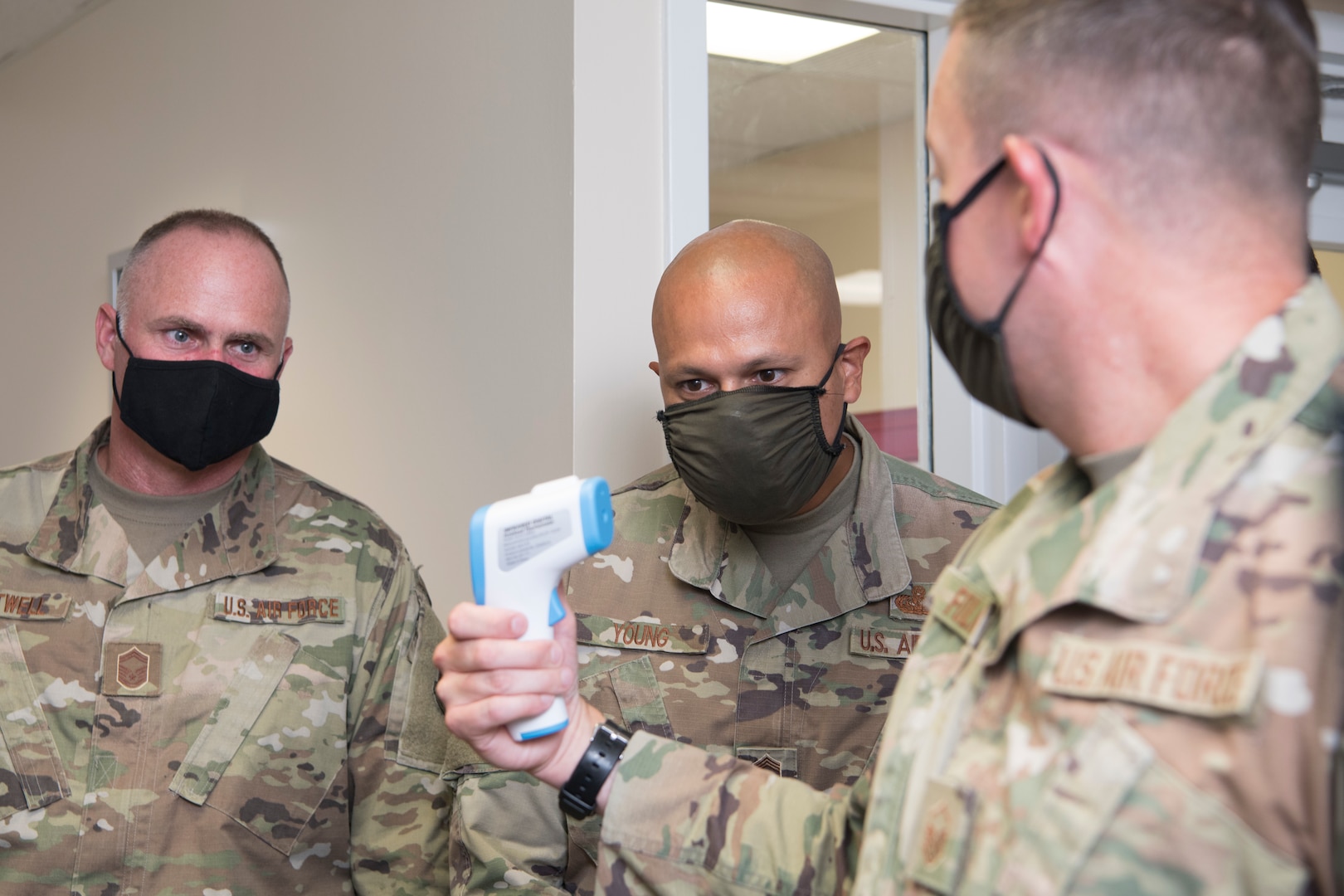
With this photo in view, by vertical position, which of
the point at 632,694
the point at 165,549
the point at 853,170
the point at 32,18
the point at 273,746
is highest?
the point at 32,18

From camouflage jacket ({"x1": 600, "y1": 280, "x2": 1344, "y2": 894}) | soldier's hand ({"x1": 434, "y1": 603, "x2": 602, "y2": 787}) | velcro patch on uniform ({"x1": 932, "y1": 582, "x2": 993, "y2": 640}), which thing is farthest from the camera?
soldier's hand ({"x1": 434, "y1": 603, "x2": 602, "y2": 787})

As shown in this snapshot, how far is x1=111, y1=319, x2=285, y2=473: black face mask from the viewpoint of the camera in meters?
1.86

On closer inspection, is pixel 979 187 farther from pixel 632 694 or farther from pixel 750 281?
pixel 632 694

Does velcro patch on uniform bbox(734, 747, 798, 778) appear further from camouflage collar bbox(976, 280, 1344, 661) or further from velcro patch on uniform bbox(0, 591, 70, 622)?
velcro patch on uniform bbox(0, 591, 70, 622)

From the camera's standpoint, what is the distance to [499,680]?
1.12 metres

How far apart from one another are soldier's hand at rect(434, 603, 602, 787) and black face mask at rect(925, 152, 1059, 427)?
0.48 metres

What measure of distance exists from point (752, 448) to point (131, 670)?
1079 mm

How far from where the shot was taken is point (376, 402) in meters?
2.88

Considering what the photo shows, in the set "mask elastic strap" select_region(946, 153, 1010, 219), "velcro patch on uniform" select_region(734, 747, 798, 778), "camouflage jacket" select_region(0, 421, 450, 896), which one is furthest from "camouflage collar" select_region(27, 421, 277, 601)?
"mask elastic strap" select_region(946, 153, 1010, 219)

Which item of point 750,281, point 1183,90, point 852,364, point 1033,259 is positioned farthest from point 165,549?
point 1183,90

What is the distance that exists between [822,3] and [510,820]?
183cm

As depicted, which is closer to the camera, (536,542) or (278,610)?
(536,542)

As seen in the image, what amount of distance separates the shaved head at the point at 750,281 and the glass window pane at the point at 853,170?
29.6 inches

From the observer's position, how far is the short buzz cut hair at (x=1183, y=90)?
2.69 feet
